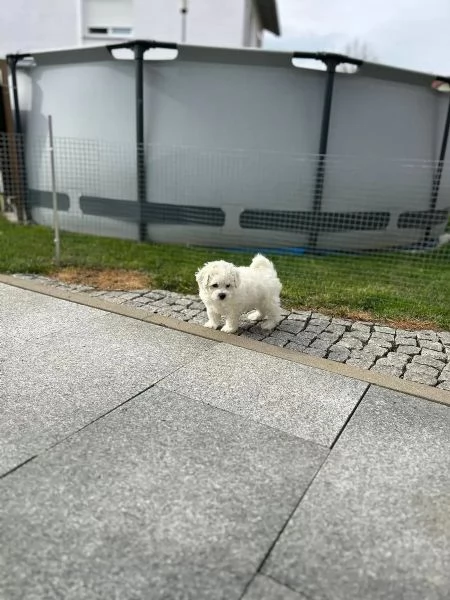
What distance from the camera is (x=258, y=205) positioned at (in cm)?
817

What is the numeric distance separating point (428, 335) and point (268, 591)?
11.0 ft

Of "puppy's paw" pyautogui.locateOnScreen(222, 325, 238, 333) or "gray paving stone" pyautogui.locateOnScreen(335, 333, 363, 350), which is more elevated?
"puppy's paw" pyautogui.locateOnScreen(222, 325, 238, 333)

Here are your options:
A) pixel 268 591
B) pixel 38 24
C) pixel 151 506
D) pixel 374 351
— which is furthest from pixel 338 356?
pixel 38 24

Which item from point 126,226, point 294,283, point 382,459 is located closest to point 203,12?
point 126,226

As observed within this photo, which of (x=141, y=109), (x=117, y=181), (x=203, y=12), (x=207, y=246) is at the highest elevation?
(x=203, y=12)

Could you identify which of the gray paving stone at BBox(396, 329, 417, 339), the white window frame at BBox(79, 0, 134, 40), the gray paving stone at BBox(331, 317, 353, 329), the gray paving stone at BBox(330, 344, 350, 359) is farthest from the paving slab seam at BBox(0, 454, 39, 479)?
the white window frame at BBox(79, 0, 134, 40)

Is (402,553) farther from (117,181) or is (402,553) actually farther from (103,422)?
(117,181)

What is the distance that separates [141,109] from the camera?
7.93 metres

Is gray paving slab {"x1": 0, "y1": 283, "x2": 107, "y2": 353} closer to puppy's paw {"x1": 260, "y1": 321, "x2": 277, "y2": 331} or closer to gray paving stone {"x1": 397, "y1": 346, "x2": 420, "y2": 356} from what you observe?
puppy's paw {"x1": 260, "y1": 321, "x2": 277, "y2": 331}

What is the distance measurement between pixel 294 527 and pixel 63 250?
20.5 ft

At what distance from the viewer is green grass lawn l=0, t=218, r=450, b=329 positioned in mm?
5184

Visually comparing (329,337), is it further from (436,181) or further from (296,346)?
(436,181)

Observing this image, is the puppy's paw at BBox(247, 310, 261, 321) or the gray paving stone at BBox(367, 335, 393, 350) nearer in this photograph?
the gray paving stone at BBox(367, 335, 393, 350)

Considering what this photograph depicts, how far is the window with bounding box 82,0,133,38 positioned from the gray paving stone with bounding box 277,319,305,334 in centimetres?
1250
